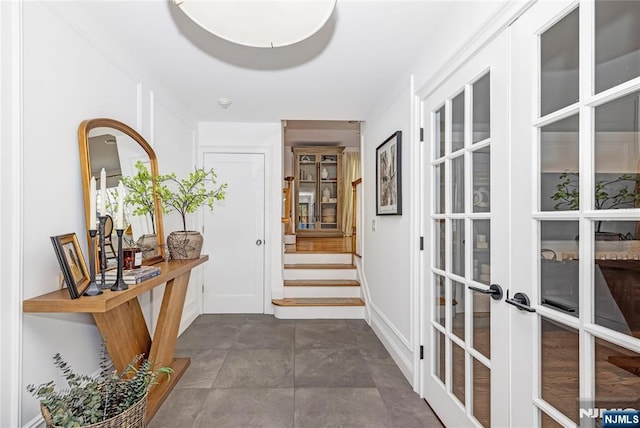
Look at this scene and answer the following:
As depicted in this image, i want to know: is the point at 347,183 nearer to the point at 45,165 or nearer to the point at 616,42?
the point at 45,165

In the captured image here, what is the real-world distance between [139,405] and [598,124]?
6.92ft

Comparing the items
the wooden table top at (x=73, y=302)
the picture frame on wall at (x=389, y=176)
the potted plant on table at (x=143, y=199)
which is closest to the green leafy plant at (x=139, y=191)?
the potted plant on table at (x=143, y=199)

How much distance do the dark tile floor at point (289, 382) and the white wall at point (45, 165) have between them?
0.77 metres

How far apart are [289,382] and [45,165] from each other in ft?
6.75

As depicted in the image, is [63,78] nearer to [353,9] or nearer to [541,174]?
[353,9]

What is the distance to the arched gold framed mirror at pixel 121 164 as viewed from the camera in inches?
70.5

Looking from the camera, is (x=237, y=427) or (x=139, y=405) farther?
Answer: (x=237, y=427)

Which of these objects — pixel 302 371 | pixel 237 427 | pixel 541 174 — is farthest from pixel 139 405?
pixel 541 174

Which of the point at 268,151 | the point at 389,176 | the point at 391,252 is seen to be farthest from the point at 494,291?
the point at 268,151

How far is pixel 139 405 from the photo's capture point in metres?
1.49

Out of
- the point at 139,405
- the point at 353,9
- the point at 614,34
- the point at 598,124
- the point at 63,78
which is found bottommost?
the point at 139,405

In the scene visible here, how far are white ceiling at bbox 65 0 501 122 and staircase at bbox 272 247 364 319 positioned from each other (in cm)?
216

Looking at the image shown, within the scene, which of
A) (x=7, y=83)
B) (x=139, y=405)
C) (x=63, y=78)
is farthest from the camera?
(x=63, y=78)

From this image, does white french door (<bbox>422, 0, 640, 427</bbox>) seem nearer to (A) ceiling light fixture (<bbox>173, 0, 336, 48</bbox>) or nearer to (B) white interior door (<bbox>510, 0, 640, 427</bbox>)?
(B) white interior door (<bbox>510, 0, 640, 427</bbox>)
